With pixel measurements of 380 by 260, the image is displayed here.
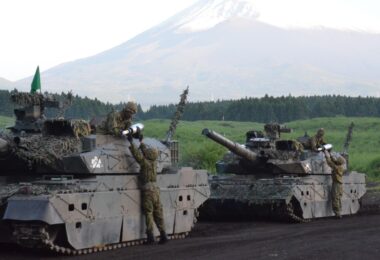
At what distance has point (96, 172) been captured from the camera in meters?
18.5

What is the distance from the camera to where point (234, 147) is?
85.1 ft

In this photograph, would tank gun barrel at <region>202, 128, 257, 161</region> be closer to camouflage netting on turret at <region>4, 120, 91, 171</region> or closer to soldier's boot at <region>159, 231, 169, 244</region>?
soldier's boot at <region>159, 231, 169, 244</region>

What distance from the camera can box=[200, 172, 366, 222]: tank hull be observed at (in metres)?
25.5

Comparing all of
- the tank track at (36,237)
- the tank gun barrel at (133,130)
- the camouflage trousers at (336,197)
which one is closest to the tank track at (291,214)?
the camouflage trousers at (336,197)

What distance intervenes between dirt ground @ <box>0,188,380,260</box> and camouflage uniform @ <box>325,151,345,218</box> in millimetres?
2547

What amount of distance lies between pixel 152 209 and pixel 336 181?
430 inches

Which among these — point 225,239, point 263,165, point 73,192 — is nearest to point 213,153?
point 263,165

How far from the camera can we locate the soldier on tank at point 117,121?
1953cm

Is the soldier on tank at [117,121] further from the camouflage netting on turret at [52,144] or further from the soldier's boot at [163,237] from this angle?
the soldier's boot at [163,237]

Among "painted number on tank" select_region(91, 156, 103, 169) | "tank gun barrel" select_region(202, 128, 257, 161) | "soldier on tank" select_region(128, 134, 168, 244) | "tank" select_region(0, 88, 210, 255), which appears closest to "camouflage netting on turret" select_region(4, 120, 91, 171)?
"tank" select_region(0, 88, 210, 255)

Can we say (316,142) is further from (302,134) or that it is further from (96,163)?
(302,134)

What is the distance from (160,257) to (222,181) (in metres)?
10.7

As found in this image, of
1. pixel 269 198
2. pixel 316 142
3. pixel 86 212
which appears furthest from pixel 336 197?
pixel 86 212

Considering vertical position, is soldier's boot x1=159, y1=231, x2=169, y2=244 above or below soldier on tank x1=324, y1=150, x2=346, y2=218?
below
